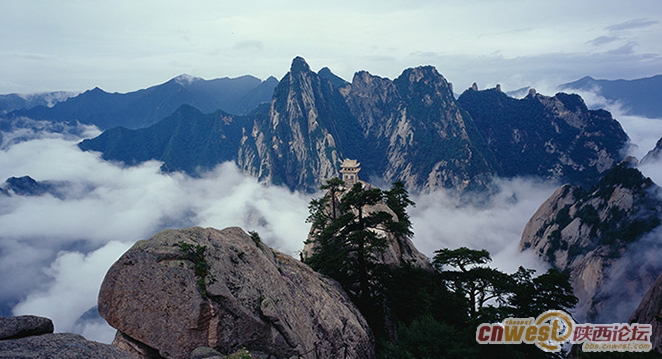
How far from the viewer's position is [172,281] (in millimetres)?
15789

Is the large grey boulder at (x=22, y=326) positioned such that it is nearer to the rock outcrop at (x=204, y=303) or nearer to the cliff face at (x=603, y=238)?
the rock outcrop at (x=204, y=303)

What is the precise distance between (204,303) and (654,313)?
26.5 metres

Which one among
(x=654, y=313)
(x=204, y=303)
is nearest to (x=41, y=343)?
(x=204, y=303)

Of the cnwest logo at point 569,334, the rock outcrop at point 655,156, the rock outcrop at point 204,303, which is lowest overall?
the rock outcrop at point 655,156

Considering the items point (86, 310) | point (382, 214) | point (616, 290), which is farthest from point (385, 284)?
point (86, 310)

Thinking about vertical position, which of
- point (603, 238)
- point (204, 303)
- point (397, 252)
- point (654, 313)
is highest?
point (204, 303)

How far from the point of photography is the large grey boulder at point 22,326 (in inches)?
415

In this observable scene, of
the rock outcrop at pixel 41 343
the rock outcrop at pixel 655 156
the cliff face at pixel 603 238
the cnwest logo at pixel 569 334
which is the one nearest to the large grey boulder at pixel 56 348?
the rock outcrop at pixel 41 343

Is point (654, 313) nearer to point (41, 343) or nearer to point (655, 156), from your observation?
point (41, 343)

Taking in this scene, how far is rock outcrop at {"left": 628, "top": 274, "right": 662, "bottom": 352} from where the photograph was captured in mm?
19766

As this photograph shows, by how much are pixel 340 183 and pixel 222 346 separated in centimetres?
1787

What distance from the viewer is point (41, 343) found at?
10.2 meters

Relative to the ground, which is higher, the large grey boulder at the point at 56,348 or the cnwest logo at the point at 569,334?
the large grey boulder at the point at 56,348

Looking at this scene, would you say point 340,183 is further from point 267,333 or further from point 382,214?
point 267,333
